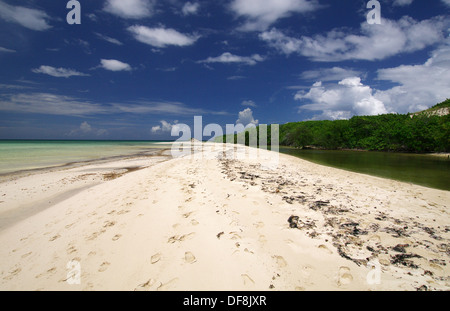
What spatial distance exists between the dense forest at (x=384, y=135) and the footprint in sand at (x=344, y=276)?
3629 cm

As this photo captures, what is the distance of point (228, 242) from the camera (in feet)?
11.5

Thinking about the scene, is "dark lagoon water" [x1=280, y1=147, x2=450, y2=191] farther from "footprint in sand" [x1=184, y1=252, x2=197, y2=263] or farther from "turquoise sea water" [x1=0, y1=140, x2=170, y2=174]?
"turquoise sea water" [x1=0, y1=140, x2=170, y2=174]

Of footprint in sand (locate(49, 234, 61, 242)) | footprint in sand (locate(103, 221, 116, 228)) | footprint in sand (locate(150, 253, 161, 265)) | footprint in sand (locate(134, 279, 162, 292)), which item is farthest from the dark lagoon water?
footprint in sand (locate(49, 234, 61, 242))

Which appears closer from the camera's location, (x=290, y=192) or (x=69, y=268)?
(x=69, y=268)

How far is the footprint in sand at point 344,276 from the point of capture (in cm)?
253

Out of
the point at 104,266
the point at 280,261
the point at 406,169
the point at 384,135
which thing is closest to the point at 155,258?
the point at 104,266

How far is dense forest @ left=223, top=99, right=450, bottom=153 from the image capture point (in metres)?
37.5

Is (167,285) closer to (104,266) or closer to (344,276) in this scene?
(104,266)

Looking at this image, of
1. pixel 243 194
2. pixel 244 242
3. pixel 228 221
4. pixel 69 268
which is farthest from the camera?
pixel 243 194

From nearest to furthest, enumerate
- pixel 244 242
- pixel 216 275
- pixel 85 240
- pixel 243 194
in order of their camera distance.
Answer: pixel 216 275 < pixel 244 242 < pixel 85 240 < pixel 243 194

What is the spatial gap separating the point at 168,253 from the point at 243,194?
11.2 feet
